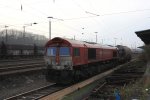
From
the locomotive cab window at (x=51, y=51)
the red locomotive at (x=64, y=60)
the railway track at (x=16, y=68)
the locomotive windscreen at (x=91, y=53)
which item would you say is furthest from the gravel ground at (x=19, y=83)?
the locomotive windscreen at (x=91, y=53)

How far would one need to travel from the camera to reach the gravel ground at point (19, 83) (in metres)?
17.5

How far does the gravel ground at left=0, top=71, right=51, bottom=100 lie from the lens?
17500 mm

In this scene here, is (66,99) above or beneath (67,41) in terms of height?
beneath

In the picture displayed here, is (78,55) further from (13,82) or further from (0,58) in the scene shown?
(0,58)

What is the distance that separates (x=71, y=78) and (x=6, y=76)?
4.47 metres

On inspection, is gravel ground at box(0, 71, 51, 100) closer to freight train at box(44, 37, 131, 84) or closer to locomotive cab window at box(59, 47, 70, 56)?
freight train at box(44, 37, 131, 84)

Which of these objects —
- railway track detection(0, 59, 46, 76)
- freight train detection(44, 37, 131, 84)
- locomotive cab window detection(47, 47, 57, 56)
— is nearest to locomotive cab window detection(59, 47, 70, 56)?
freight train detection(44, 37, 131, 84)

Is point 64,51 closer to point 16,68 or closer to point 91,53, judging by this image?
point 91,53

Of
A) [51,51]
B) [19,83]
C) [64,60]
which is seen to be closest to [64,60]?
[64,60]

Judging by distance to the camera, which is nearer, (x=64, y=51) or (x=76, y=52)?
(x=64, y=51)

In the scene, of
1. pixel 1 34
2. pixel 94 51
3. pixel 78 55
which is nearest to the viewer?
pixel 78 55

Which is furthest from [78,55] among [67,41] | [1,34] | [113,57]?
[1,34]

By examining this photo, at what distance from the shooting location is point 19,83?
→ 20750mm

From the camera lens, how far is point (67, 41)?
796 inches
